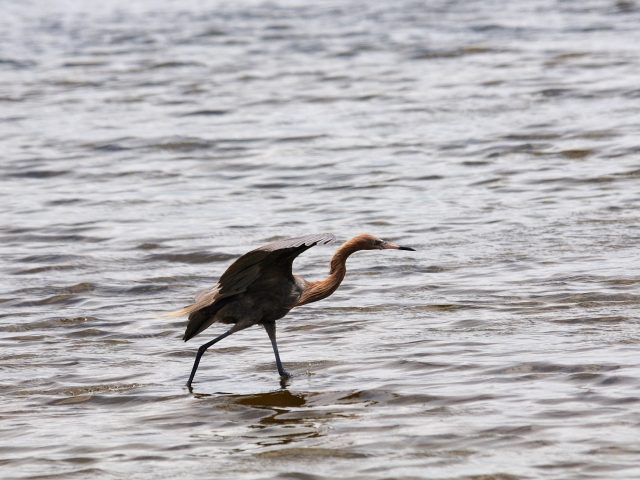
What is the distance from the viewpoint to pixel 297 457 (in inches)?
244

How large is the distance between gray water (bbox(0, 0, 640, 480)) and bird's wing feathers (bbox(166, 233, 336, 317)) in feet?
2.06

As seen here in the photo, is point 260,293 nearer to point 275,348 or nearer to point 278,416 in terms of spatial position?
point 275,348

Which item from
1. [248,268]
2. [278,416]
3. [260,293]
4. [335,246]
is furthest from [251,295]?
[335,246]

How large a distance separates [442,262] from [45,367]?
4370 millimetres

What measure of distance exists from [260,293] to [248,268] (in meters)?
0.35

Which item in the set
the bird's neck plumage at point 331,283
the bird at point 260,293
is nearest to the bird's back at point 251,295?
the bird at point 260,293

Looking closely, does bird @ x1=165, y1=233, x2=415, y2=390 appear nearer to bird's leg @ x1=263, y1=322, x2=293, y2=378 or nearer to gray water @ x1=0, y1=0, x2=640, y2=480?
bird's leg @ x1=263, y1=322, x2=293, y2=378

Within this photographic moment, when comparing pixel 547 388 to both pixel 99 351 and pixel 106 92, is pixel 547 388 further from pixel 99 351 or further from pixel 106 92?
pixel 106 92

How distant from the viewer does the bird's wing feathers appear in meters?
7.07

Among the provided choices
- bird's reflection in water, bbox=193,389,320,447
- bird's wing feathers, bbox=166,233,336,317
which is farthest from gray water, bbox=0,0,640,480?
bird's wing feathers, bbox=166,233,336,317

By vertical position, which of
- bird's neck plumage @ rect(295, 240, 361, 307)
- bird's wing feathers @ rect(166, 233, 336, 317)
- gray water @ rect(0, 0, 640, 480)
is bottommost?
gray water @ rect(0, 0, 640, 480)

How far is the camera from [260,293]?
7781mm

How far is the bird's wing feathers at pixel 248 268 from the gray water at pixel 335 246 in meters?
0.63

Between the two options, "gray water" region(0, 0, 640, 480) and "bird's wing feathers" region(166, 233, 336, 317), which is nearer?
"gray water" region(0, 0, 640, 480)
